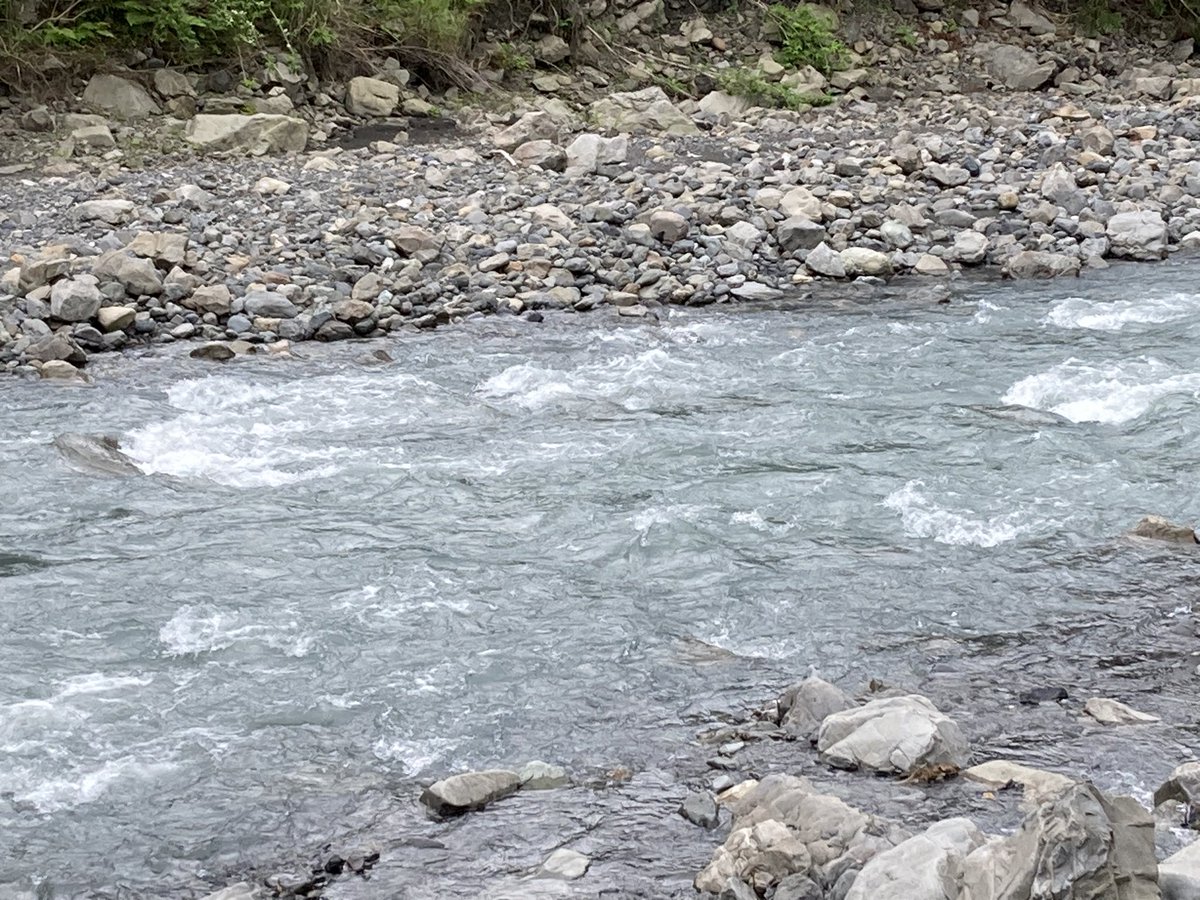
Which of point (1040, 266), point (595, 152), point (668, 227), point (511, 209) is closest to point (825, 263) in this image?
point (668, 227)

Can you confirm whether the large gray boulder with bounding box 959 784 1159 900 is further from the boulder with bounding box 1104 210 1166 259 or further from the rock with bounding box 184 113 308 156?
the rock with bounding box 184 113 308 156

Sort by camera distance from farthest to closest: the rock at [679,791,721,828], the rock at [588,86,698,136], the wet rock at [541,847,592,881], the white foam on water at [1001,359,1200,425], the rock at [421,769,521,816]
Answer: the rock at [588,86,698,136]
the white foam on water at [1001,359,1200,425]
the rock at [421,769,521,816]
the rock at [679,791,721,828]
the wet rock at [541,847,592,881]

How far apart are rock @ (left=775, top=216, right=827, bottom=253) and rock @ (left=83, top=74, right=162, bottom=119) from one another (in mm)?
6638

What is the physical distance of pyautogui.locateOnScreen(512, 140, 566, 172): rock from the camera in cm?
1244

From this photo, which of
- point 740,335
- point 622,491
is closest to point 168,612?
point 622,491

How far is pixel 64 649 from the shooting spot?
5.15 m

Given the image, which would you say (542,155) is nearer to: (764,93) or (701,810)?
(764,93)

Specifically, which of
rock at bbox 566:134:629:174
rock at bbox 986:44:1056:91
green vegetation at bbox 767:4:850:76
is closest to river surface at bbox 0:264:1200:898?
rock at bbox 566:134:629:174

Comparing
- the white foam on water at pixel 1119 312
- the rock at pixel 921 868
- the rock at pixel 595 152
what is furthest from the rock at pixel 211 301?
the rock at pixel 921 868

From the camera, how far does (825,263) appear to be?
1038 centimetres

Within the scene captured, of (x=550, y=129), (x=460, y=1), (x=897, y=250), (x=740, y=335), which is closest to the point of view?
(x=740, y=335)

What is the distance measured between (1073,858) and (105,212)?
30.5ft

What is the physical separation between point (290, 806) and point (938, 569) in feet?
9.20

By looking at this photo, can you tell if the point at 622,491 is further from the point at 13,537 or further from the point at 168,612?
the point at 13,537
